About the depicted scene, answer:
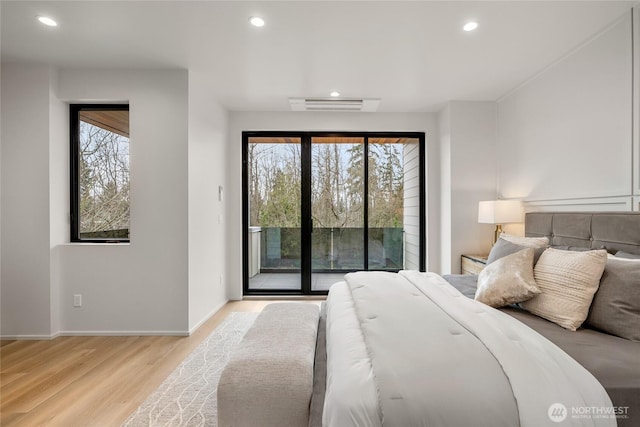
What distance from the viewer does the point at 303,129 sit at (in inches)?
166

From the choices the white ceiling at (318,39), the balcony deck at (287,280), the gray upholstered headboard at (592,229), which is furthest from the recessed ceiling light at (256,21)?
the balcony deck at (287,280)

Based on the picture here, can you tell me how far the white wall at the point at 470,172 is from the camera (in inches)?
149

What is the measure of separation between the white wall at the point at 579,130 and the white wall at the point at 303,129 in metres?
1.03

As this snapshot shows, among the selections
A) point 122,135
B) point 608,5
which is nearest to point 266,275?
point 122,135

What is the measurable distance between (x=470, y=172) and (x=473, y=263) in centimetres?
117

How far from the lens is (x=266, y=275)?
14.5 feet

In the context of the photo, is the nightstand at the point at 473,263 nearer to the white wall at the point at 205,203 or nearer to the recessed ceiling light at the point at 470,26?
the recessed ceiling light at the point at 470,26

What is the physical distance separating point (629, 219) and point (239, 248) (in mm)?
3851

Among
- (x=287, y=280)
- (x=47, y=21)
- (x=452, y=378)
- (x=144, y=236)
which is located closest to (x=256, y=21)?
(x=47, y=21)

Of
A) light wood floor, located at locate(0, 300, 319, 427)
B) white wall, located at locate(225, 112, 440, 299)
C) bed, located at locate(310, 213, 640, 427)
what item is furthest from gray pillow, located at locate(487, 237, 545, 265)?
light wood floor, located at locate(0, 300, 319, 427)

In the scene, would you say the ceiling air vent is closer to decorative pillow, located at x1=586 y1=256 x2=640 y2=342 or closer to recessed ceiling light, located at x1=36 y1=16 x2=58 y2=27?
recessed ceiling light, located at x1=36 y1=16 x2=58 y2=27

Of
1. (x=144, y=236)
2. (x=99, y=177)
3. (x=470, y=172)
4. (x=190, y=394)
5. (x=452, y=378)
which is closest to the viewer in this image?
(x=452, y=378)

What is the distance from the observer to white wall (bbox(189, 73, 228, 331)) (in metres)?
3.08

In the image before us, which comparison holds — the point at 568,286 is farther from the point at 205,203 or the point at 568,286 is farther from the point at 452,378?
the point at 205,203
